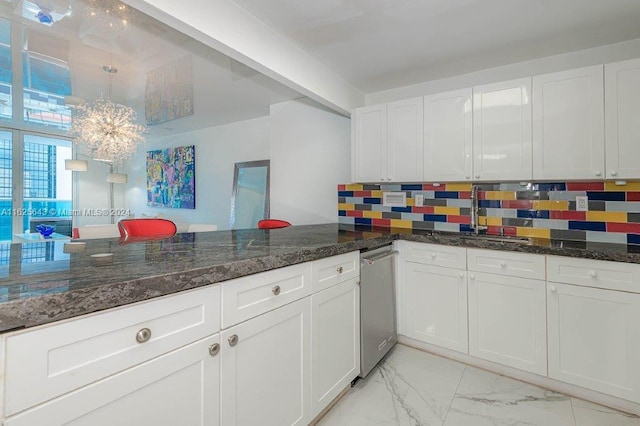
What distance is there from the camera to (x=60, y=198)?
14.1ft

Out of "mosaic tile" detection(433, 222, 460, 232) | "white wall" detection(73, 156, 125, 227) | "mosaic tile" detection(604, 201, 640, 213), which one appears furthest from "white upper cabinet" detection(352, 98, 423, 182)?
"white wall" detection(73, 156, 125, 227)

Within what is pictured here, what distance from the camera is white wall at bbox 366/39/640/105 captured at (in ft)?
7.29

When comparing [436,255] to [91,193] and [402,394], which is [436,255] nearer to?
[402,394]

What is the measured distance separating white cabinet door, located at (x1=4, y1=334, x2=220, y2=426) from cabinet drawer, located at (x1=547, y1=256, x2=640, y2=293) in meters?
2.00

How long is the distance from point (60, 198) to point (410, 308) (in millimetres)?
4904

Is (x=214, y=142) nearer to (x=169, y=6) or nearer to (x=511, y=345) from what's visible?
(x=169, y=6)

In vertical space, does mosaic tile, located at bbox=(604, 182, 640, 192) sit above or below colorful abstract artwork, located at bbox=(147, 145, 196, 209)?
below

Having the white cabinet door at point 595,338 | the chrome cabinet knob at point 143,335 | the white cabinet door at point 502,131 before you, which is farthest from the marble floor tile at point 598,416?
the chrome cabinet knob at point 143,335

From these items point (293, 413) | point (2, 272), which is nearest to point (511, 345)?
point (293, 413)

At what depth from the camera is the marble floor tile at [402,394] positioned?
1.67 metres

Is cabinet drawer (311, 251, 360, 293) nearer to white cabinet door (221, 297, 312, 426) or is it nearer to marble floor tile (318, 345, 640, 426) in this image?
white cabinet door (221, 297, 312, 426)

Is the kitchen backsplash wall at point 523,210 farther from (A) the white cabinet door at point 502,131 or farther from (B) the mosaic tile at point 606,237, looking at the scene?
(A) the white cabinet door at point 502,131

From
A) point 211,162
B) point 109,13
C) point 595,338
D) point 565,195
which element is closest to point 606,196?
point 565,195

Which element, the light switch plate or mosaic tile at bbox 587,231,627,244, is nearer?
mosaic tile at bbox 587,231,627,244
